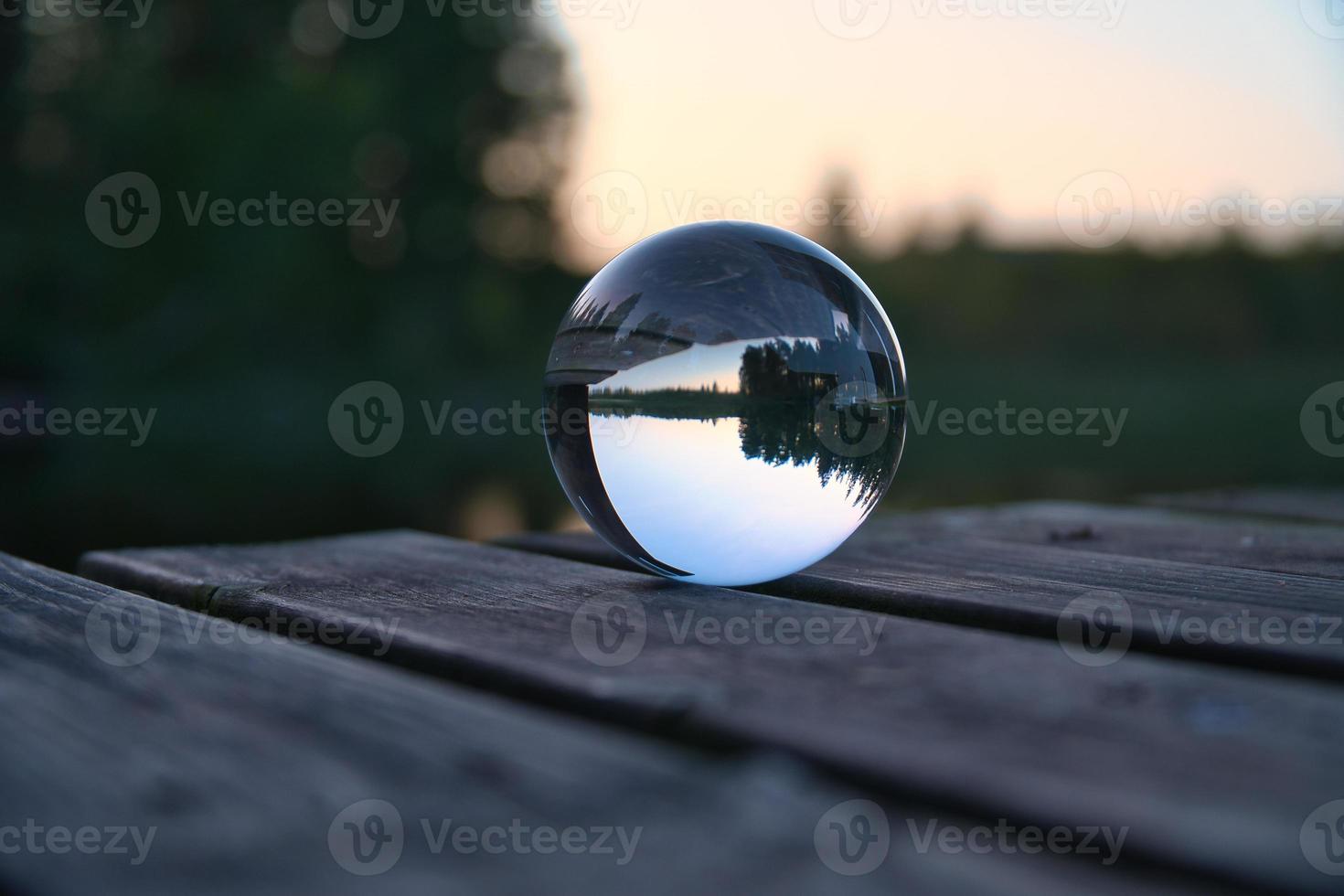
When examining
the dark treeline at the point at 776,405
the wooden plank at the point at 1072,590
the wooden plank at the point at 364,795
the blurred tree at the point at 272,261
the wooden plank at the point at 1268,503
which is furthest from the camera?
the blurred tree at the point at 272,261

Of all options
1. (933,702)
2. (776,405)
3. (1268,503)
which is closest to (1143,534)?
(1268,503)

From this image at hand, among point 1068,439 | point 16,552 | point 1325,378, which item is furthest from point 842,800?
point 1325,378

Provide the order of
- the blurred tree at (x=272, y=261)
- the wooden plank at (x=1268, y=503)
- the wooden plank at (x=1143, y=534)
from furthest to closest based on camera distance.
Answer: the blurred tree at (x=272, y=261) → the wooden plank at (x=1268, y=503) → the wooden plank at (x=1143, y=534)

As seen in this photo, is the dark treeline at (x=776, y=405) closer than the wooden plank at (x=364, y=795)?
No

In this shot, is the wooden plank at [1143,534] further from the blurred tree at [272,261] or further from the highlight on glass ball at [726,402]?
the blurred tree at [272,261]

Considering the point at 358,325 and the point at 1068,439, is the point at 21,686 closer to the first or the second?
the point at 1068,439

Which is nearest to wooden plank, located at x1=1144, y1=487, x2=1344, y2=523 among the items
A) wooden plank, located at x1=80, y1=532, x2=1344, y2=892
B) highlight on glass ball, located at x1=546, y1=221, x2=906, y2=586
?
highlight on glass ball, located at x1=546, y1=221, x2=906, y2=586

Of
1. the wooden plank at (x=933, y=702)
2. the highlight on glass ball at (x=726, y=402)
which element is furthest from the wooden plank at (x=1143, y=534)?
the wooden plank at (x=933, y=702)
